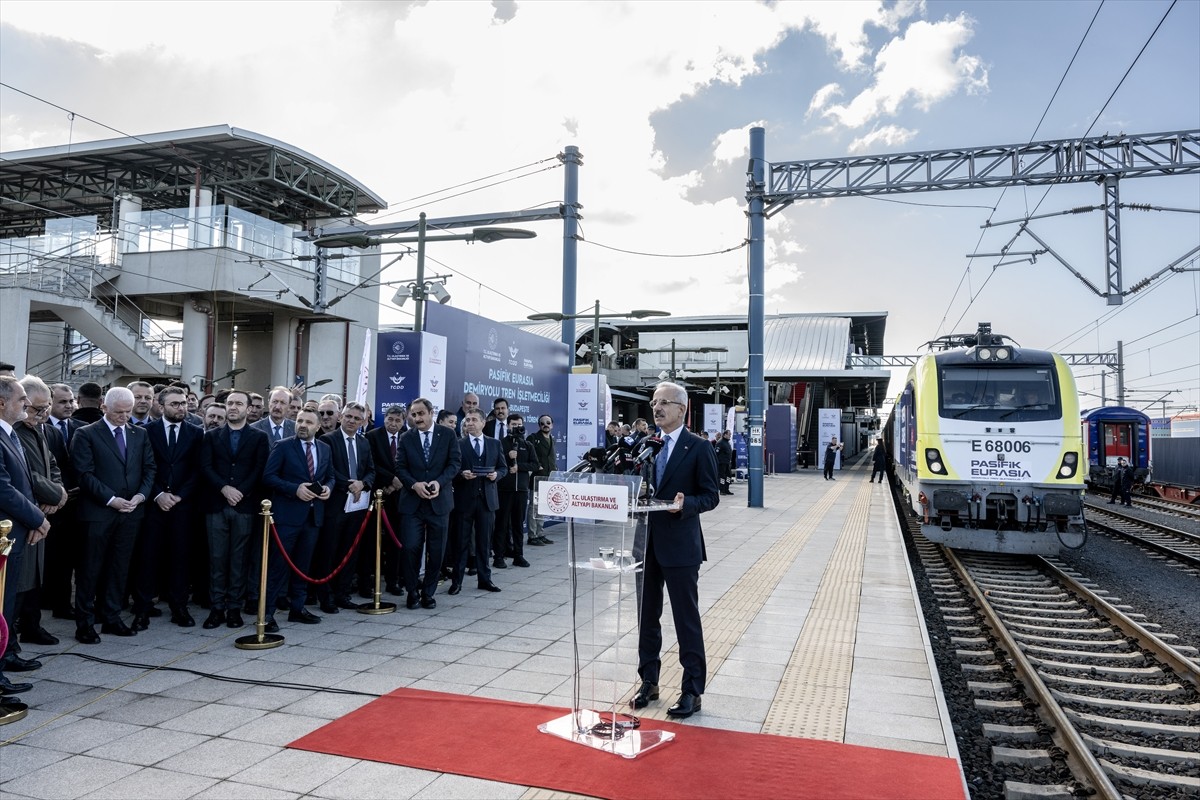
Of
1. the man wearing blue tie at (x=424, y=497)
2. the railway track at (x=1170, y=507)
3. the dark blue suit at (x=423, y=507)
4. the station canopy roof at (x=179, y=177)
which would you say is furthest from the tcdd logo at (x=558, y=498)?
the station canopy roof at (x=179, y=177)

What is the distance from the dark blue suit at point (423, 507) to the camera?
24.0ft

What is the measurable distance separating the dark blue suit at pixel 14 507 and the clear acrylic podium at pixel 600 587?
9.89 feet

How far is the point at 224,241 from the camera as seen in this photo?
83.9 feet

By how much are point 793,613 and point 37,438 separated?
6.29 meters

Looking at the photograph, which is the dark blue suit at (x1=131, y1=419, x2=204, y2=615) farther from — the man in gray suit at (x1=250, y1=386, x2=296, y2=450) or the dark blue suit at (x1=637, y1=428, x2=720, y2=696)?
the dark blue suit at (x1=637, y1=428, x2=720, y2=696)

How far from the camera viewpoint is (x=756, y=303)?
1812 cm

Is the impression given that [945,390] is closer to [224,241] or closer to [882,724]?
[882,724]

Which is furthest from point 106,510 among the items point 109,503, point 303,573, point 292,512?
point 303,573

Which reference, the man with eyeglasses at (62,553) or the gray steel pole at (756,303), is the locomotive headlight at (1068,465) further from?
the man with eyeglasses at (62,553)

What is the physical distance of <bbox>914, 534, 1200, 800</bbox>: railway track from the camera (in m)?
4.12

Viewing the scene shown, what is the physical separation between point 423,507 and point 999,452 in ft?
25.1

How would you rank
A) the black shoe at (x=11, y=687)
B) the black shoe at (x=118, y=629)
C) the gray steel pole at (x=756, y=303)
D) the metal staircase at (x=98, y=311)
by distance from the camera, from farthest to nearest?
1. the metal staircase at (x=98, y=311)
2. the gray steel pole at (x=756, y=303)
3. the black shoe at (x=118, y=629)
4. the black shoe at (x=11, y=687)

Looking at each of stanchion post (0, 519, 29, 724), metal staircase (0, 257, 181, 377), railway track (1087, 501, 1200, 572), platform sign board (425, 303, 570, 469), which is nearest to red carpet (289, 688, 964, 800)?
stanchion post (0, 519, 29, 724)

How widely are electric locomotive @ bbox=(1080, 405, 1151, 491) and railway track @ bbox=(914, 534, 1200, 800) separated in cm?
1901
